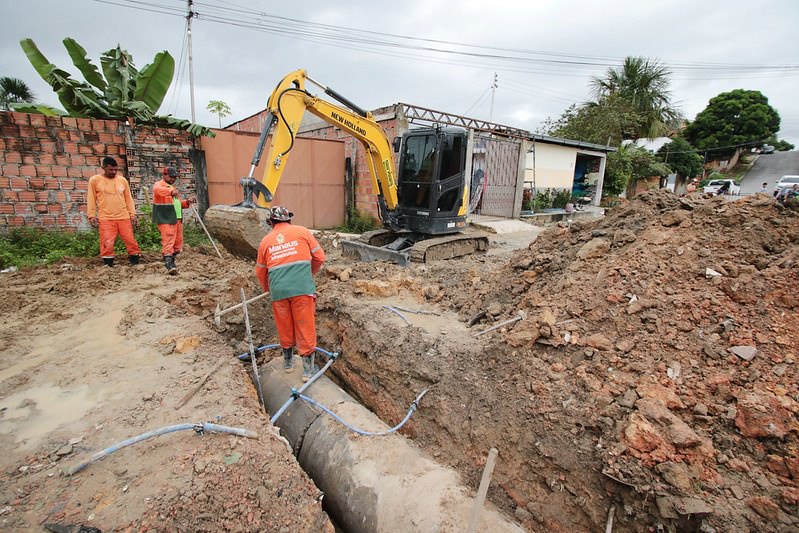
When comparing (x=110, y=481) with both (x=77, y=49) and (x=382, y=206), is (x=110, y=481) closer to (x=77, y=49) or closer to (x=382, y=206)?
(x=382, y=206)

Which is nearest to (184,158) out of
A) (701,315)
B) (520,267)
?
(520,267)

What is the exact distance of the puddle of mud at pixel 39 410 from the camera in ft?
8.63

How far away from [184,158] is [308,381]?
22.6ft

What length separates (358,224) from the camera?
1091 cm

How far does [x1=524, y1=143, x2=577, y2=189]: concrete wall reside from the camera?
14727 mm

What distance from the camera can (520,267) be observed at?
4.71 metres

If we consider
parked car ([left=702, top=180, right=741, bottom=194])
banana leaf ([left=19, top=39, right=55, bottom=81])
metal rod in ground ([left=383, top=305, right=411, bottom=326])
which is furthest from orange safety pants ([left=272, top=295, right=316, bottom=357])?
parked car ([left=702, top=180, right=741, bottom=194])

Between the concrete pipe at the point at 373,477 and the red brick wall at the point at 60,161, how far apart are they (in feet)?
22.6

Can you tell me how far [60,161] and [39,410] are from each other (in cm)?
633

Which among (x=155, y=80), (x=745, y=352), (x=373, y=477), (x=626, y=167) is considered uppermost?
(x=155, y=80)

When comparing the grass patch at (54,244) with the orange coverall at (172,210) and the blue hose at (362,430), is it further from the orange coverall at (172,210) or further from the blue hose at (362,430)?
the blue hose at (362,430)

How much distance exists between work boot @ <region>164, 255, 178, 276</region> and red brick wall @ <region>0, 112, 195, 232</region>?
2640 mm

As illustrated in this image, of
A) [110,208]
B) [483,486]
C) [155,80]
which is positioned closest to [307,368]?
[483,486]

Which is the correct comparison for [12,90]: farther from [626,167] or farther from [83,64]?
[626,167]
